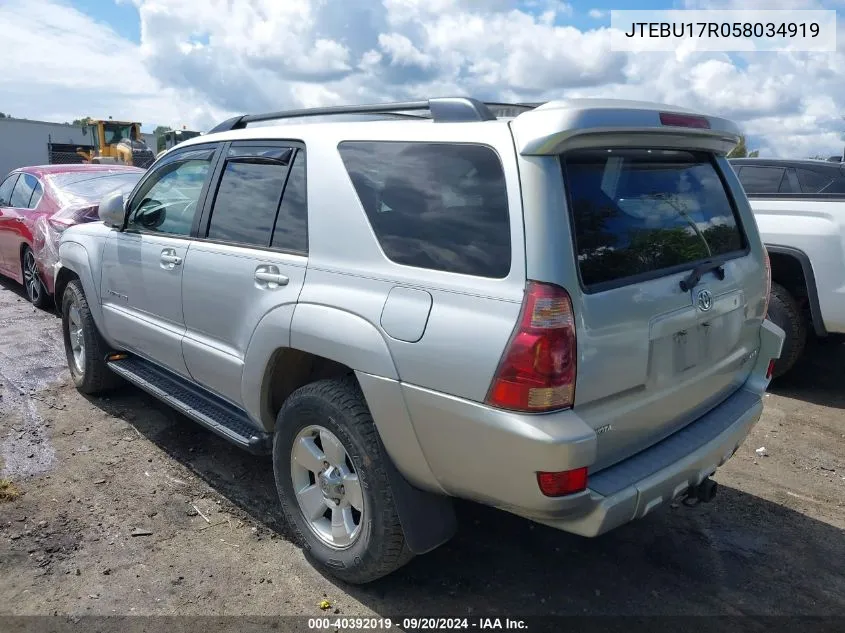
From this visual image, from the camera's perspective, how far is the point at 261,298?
3184 mm

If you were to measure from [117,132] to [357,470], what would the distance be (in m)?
23.9

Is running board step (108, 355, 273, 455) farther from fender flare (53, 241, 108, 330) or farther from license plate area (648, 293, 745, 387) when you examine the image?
license plate area (648, 293, 745, 387)

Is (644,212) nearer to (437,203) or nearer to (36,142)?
(437,203)

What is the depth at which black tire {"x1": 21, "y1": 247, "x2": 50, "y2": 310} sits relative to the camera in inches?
311

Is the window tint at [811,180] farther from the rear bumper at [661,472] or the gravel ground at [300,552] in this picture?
the rear bumper at [661,472]

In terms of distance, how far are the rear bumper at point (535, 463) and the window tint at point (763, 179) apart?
13.5 feet

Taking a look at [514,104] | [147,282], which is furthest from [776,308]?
[147,282]

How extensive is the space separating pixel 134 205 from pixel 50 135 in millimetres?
26923

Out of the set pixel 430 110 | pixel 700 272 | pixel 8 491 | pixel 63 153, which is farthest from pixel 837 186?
pixel 63 153

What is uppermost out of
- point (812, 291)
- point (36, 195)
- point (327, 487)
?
point (36, 195)

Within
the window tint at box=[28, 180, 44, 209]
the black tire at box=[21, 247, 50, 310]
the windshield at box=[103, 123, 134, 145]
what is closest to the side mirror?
the black tire at box=[21, 247, 50, 310]

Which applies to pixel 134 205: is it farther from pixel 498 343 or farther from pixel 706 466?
pixel 706 466

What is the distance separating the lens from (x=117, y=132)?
76.4 ft

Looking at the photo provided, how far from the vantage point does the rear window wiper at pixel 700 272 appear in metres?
2.70
